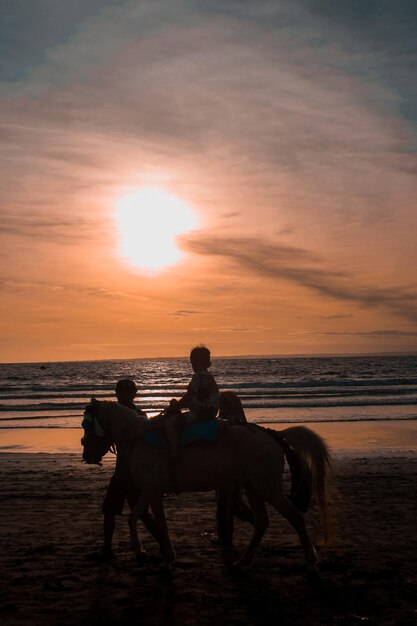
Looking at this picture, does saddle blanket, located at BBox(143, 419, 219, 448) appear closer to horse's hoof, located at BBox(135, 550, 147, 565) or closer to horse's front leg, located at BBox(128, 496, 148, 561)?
horse's front leg, located at BBox(128, 496, 148, 561)

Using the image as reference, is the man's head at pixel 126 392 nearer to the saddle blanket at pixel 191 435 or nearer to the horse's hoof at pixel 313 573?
the saddle blanket at pixel 191 435

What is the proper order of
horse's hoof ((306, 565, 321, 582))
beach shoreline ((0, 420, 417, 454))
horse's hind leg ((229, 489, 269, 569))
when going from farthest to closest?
beach shoreline ((0, 420, 417, 454))
horse's hind leg ((229, 489, 269, 569))
horse's hoof ((306, 565, 321, 582))

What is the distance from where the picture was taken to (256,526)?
23.1 feet

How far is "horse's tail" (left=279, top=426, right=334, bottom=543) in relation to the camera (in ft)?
23.3

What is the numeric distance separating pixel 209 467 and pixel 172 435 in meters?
0.53

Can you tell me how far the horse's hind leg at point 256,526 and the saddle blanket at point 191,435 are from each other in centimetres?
84

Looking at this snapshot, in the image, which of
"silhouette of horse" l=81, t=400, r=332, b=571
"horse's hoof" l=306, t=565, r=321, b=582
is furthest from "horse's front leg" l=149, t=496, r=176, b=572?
"horse's hoof" l=306, t=565, r=321, b=582

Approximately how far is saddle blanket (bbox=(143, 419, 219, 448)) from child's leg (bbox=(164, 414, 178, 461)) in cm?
9

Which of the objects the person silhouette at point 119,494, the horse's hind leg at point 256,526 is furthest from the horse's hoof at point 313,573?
the person silhouette at point 119,494

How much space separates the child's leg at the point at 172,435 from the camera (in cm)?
676

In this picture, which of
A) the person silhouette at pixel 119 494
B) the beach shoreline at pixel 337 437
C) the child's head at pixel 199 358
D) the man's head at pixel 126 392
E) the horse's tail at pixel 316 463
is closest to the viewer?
the horse's tail at pixel 316 463

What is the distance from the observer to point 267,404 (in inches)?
1335

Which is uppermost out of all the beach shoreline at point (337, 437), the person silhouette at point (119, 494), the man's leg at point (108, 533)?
the person silhouette at point (119, 494)

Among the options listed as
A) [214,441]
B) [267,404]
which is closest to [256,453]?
[214,441]
